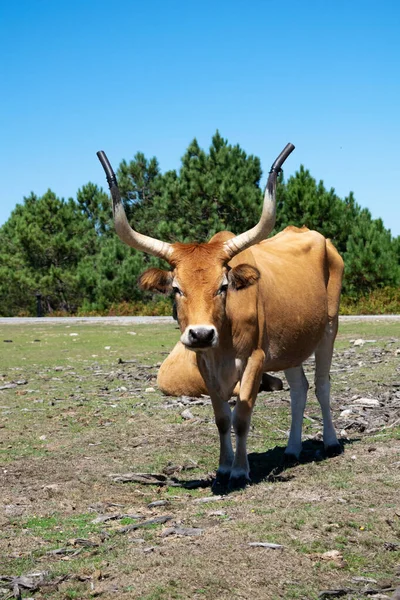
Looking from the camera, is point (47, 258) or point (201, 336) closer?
point (201, 336)

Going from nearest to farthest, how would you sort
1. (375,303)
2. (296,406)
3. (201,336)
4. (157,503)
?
(201,336)
(157,503)
(296,406)
(375,303)

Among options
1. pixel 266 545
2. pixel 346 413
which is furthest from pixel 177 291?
pixel 346 413

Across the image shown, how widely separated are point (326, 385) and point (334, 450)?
0.86 m

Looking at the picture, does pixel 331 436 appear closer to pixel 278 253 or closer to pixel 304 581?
pixel 278 253

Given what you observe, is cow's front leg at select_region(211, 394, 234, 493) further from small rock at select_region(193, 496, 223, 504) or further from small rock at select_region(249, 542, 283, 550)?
small rock at select_region(249, 542, 283, 550)

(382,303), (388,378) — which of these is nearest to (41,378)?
(388,378)

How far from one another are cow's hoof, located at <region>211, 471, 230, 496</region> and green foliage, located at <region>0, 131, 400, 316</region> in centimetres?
3014

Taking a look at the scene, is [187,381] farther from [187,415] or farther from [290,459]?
[290,459]

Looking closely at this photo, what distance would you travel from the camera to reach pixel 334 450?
8.52 m

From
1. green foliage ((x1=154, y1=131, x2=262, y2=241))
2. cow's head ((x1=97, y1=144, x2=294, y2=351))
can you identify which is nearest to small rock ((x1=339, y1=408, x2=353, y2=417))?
cow's head ((x1=97, y1=144, x2=294, y2=351))

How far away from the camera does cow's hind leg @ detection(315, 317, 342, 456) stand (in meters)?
8.61

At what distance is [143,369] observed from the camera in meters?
15.9

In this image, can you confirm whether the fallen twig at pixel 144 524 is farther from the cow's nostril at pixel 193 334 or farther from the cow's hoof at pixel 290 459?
the cow's hoof at pixel 290 459

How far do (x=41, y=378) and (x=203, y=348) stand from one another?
8972mm
